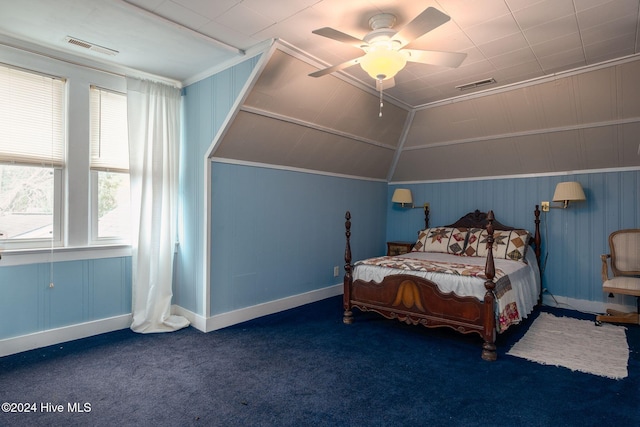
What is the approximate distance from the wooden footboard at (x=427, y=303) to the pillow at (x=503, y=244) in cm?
125

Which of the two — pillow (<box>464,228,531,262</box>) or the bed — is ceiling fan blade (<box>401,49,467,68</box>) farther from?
pillow (<box>464,228,531,262</box>)

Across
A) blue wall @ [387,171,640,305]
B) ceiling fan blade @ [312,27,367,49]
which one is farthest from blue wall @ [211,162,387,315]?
ceiling fan blade @ [312,27,367,49]

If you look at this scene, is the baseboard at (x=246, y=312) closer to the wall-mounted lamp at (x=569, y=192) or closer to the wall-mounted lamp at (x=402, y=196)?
the wall-mounted lamp at (x=402, y=196)

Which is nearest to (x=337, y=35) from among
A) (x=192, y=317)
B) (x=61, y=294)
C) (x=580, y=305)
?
(x=192, y=317)

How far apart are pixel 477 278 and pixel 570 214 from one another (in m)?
2.24

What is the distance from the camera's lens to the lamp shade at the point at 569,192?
13.4 ft

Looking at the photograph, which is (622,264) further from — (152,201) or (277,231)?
(152,201)

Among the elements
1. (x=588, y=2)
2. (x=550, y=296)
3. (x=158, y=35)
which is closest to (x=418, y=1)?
(x=588, y=2)

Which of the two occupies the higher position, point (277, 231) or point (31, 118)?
point (31, 118)

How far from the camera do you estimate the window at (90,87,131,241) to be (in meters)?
3.41

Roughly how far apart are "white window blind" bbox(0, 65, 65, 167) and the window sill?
728 mm

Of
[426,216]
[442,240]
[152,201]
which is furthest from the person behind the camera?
[426,216]

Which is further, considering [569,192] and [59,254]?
[569,192]

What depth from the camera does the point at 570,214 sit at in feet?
14.5
